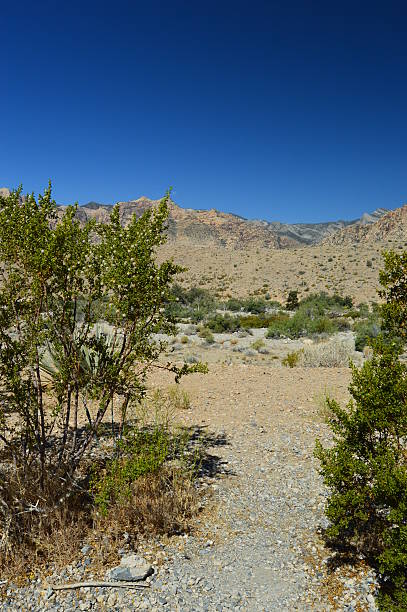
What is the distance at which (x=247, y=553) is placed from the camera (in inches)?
167

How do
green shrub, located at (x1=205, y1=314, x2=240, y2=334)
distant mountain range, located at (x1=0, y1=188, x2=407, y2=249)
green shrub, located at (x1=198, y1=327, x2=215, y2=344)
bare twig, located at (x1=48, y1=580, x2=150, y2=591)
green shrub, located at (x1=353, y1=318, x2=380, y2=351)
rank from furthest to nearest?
distant mountain range, located at (x1=0, y1=188, x2=407, y2=249), green shrub, located at (x1=205, y1=314, x2=240, y2=334), green shrub, located at (x1=198, y1=327, x2=215, y2=344), green shrub, located at (x1=353, y1=318, x2=380, y2=351), bare twig, located at (x1=48, y1=580, x2=150, y2=591)

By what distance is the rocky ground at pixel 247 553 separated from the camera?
144 inches

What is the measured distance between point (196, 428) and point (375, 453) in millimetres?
4155

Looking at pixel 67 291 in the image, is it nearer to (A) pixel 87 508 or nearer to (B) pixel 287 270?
(A) pixel 87 508

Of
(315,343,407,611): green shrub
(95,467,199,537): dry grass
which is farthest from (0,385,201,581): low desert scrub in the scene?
(315,343,407,611): green shrub

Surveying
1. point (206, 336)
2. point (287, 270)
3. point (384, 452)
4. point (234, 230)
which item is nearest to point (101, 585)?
point (384, 452)

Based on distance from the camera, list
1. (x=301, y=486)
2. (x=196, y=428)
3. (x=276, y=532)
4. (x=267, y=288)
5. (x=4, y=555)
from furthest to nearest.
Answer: (x=267, y=288) → (x=196, y=428) → (x=301, y=486) → (x=276, y=532) → (x=4, y=555)

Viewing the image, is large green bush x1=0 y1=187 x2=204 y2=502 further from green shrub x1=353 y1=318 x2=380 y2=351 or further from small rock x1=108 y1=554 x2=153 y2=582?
green shrub x1=353 y1=318 x2=380 y2=351

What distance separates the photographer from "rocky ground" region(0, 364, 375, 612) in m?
3.66

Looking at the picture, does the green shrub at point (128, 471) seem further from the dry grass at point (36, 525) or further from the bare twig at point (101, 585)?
the bare twig at point (101, 585)

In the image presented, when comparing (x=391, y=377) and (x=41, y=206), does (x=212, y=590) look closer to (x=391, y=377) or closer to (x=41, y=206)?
(x=391, y=377)

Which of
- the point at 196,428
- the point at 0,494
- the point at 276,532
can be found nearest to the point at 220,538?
the point at 276,532

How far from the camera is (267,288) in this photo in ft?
142

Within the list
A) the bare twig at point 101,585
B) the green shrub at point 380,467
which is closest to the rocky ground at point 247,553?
the bare twig at point 101,585
